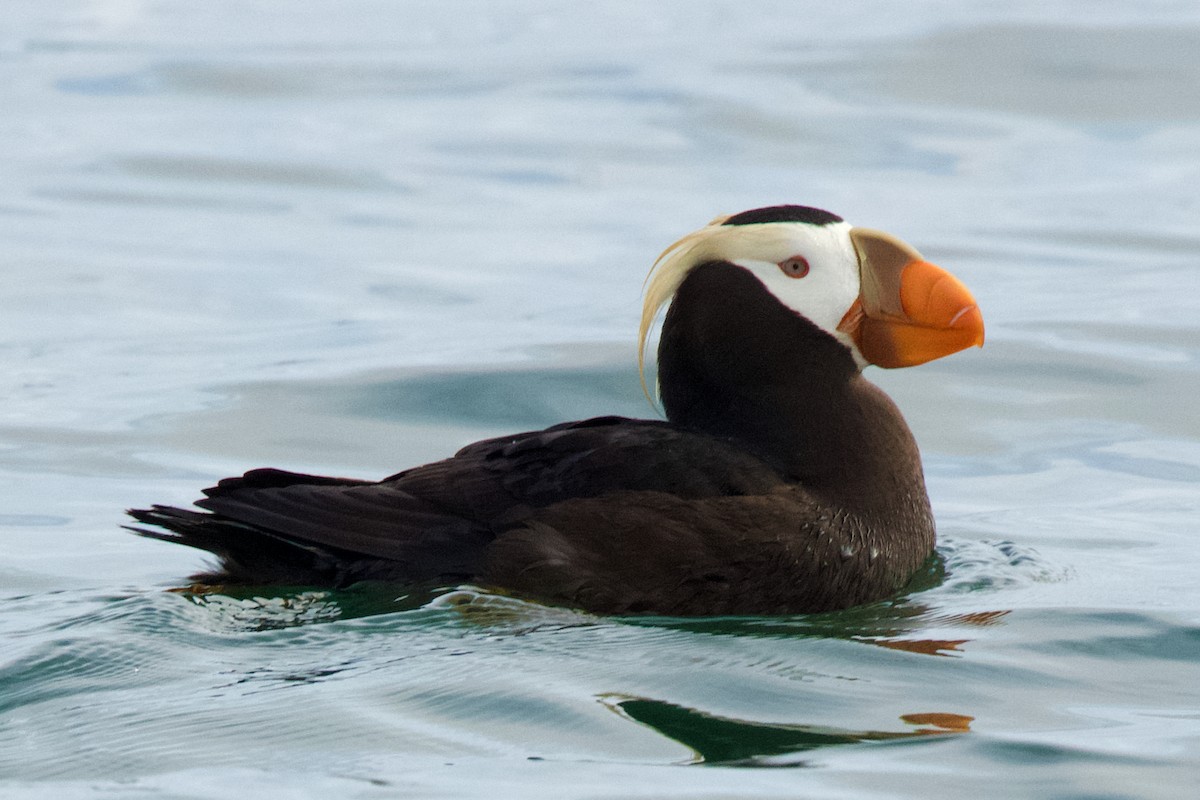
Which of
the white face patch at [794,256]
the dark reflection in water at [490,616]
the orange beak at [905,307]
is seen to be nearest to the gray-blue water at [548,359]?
the dark reflection in water at [490,616]

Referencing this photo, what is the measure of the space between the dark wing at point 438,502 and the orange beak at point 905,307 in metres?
0.52

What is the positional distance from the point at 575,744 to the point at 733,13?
711 inches

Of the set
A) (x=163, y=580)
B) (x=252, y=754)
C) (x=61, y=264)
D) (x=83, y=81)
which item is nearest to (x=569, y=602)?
(x=252, y=754)

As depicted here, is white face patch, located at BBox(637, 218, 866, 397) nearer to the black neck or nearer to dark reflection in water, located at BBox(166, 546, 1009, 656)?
the black neck

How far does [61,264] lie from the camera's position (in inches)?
442

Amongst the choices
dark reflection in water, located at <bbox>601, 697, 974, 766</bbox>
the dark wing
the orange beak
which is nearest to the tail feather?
the dark wing

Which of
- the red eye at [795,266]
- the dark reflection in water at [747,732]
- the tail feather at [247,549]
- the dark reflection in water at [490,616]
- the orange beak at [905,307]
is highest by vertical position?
the red eye at [795,266]

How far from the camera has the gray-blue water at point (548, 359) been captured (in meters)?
4.26

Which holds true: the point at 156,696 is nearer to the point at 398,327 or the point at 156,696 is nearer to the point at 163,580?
the point at 163,580

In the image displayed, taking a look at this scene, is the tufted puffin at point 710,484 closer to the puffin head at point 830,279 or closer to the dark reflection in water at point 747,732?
the puffin head at point 830,279

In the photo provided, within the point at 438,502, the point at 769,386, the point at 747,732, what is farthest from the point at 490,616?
the point at 769,386

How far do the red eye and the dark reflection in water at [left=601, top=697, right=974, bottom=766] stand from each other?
4.39 feet

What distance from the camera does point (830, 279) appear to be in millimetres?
5230

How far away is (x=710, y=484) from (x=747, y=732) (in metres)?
0.84
